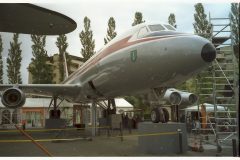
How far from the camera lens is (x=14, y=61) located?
46.1 metres

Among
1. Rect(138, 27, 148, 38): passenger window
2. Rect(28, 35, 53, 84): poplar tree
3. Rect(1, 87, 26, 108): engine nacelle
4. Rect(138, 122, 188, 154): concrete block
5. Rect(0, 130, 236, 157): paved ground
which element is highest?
Rect(28, 35, 53, 84): poplar tree

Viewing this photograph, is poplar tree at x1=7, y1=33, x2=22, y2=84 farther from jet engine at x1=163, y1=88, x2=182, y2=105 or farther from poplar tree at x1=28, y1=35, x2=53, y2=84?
jet engine at x1=163, y1=88, x2=182, y2=105

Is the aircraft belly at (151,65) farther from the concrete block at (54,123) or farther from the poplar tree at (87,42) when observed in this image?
the poplar tree at (87,42)

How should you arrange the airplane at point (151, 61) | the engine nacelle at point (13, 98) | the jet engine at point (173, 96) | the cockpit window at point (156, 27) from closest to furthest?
the airplane at point (151, 61), the cockpit window at point (156, 27), the engine nacelle at point (13, 98), the jet engine at point (173, 96)

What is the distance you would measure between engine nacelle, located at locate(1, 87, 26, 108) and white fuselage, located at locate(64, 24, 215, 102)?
4.67 m

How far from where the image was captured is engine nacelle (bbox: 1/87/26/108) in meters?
16.0

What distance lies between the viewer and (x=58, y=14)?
10.9 meters

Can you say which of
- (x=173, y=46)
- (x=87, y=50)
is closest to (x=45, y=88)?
(x=173, y=46)

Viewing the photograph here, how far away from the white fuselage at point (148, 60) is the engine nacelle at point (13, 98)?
467 cm

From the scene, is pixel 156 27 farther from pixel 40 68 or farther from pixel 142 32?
pixel 40 68

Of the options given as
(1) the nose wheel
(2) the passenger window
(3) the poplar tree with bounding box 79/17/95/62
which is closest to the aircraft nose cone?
(1) the nose wheel

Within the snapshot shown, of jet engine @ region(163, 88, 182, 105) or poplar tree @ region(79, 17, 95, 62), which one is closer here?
jet engine @ region(163, 88, 182, 105)

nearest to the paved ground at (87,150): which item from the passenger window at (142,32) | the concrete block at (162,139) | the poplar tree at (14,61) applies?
the concrete block at (162,139)

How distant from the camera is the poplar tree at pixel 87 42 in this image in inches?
1622
